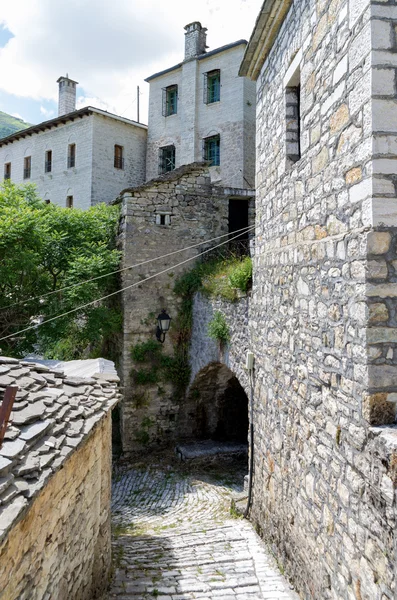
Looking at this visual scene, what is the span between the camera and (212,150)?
708 inches

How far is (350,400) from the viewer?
3.27 m

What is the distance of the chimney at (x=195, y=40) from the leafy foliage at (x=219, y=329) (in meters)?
13.5

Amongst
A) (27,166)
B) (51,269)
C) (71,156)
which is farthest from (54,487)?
(27,166)

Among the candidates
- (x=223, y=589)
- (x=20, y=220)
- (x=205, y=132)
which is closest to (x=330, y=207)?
(x=223, y=589)

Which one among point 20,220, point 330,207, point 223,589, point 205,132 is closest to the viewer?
point 330,207

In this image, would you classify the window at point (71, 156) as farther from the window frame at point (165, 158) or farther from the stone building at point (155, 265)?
the stone building at point (155, 265)


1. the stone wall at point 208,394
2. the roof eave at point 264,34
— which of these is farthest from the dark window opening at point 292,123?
the stone wall at point 208,394

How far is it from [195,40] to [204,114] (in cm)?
319

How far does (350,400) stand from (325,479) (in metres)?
0.91

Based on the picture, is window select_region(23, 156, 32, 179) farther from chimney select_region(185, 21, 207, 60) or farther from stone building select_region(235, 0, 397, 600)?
stone building select_region(235, 0, 397, 600)

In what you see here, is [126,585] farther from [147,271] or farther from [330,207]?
[147,271]

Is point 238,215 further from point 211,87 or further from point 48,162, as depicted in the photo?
point 48,162

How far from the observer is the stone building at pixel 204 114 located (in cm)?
1711

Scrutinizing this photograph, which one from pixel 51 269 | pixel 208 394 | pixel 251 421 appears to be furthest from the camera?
pixel 208 394
